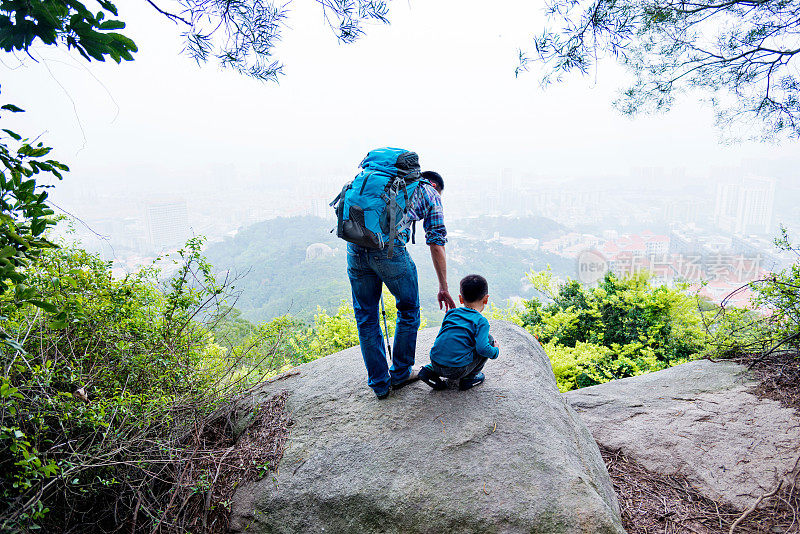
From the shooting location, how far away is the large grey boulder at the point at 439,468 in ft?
7.61

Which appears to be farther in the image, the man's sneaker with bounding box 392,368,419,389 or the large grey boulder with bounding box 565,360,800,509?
the man's sneaker with bounding box 392,368,419,389

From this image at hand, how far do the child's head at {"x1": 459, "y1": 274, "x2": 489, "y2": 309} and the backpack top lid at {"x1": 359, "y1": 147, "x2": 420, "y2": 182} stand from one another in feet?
2.84

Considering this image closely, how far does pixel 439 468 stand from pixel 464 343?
0.83 m

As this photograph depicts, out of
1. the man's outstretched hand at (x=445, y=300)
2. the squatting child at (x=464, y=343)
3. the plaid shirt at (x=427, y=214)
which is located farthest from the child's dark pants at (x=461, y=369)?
the plaid shirt at (x=427, y=214)

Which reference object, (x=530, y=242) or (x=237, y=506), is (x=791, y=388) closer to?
(x=237, y=506)

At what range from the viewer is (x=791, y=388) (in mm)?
4000

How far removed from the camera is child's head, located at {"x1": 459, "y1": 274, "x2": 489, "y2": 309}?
318 cm

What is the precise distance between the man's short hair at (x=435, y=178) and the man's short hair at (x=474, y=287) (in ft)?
2.24

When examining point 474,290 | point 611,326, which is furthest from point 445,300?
point 611,326

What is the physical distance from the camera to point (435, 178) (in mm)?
3113

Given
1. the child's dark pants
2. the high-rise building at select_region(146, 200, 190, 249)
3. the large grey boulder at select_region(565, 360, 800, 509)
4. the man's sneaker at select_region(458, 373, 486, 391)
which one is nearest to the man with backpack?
the child's dark pants

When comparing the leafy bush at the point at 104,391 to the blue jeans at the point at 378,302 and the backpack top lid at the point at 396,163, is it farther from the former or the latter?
the backpack top lid at the point at 396,163

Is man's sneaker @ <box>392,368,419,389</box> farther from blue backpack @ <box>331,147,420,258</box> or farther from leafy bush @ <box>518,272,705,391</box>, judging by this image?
leafy bush @ <box>518,272,705,391</box>

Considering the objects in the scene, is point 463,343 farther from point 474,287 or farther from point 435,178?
point 435,178
